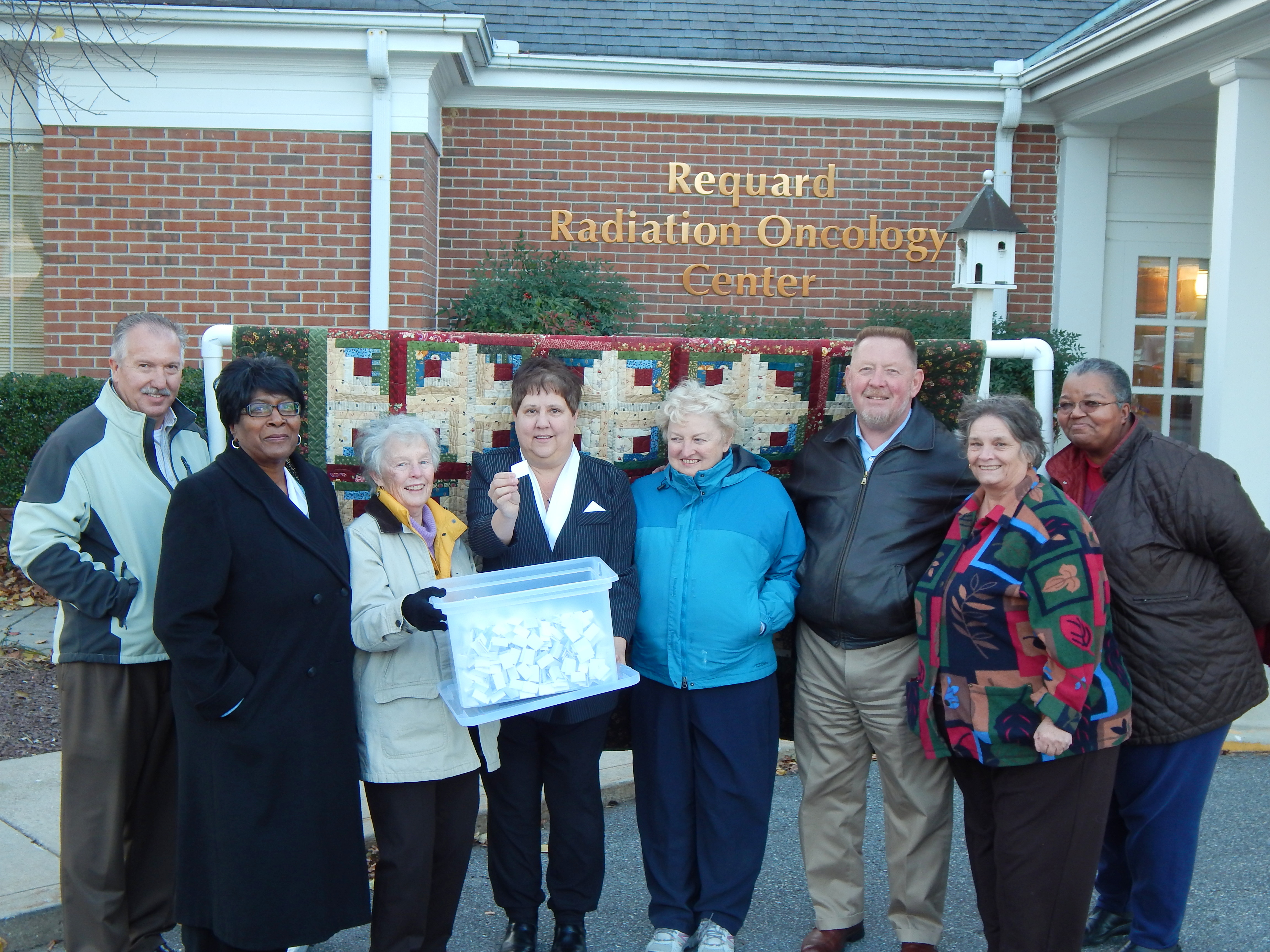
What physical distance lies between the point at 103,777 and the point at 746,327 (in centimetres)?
559

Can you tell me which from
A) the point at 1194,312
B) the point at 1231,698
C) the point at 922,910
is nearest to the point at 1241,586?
the point at 1231,698

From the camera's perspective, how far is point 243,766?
257 centimetres

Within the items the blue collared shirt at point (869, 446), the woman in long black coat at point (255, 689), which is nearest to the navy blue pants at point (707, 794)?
the blue collared shirt at point (869, 446)

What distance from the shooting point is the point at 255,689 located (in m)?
2.56

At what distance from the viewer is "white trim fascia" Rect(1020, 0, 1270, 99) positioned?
552 cm

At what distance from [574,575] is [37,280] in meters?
6.12

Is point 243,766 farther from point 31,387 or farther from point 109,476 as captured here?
point 31,387

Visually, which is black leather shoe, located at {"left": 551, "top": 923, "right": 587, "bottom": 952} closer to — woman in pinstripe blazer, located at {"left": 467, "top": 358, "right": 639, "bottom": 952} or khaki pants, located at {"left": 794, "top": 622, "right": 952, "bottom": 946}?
woman in pinstripe blazer, located at {"left": 467, "top": 358, "right": 639, "bottom": 952}

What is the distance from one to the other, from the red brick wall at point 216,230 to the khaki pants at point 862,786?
4566 millimetres

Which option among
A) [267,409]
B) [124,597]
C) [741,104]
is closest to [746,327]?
[741,104]

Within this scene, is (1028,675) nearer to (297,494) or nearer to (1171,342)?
(297,494)

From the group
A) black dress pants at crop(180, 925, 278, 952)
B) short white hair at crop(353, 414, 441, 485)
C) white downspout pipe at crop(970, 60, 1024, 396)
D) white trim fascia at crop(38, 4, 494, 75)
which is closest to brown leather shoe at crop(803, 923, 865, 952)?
black dress pants at crop(180, 925, 278, 952)

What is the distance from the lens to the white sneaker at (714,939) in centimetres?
317

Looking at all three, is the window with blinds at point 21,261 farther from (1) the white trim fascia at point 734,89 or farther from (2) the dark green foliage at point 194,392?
(1) the white trim fascia at point 734,89
